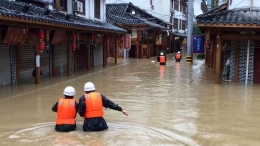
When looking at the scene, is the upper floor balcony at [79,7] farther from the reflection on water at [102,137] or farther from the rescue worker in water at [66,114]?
the reflection on water at [102,137]

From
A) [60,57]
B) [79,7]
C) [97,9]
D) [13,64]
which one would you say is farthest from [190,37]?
[13,64]

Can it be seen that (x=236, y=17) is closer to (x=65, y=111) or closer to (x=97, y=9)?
(x=65, y=111)

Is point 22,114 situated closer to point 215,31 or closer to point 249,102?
point 249,102

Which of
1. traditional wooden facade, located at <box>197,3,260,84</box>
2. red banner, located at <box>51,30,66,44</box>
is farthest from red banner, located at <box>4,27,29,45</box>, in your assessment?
traditional wooden facade, located at <box>197,3,260,84</box>

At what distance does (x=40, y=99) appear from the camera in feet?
39.2

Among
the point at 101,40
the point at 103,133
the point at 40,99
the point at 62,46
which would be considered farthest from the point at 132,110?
the point at 101,40

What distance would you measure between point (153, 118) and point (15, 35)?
7.16 metres

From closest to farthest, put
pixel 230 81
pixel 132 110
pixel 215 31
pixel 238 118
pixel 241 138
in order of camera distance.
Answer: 1. pixel 241 138
2. pixel 238 118
3. pixel 132 110
4. pixel 215 31
5. pixel 230 81

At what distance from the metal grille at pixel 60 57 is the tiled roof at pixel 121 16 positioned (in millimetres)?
15898

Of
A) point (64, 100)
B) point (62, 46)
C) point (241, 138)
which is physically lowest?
point (241, 138)

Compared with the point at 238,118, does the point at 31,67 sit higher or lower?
higher

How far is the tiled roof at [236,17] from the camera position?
554 inches

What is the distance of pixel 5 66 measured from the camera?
1482 cm

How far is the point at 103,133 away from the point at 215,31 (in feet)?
31.7
